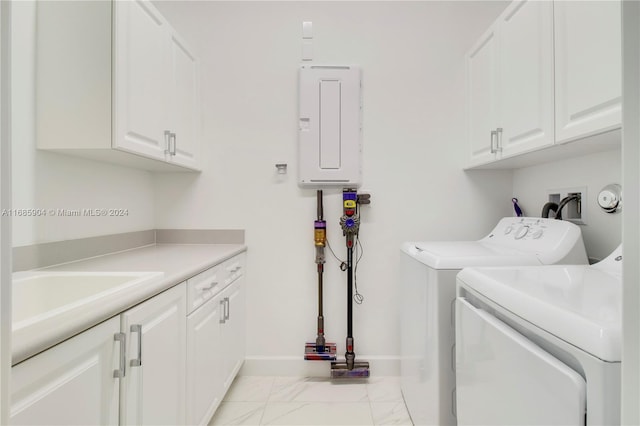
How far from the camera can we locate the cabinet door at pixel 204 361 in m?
1.34

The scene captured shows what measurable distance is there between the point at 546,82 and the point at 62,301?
208 cm

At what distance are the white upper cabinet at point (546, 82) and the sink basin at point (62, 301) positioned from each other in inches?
64.8

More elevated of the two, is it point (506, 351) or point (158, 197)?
point (158, 197)

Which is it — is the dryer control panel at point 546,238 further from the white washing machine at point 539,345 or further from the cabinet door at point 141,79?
the cabinet door at point 141,79

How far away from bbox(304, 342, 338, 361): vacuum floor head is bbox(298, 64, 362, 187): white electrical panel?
3.63ft

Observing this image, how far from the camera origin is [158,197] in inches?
87.8

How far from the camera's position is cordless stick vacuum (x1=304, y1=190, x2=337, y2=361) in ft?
6.76

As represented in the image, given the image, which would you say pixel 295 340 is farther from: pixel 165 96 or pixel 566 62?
pixel 566 62

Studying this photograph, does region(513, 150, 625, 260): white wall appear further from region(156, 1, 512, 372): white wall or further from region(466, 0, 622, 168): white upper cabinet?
region(156, 1, 512, 372): white wall

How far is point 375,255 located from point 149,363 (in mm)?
1526

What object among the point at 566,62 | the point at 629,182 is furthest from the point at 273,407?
the point at 566,62

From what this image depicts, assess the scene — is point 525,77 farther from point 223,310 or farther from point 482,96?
point 223,310

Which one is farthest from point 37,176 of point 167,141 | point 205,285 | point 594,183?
point 594,183

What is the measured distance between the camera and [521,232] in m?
1.65
